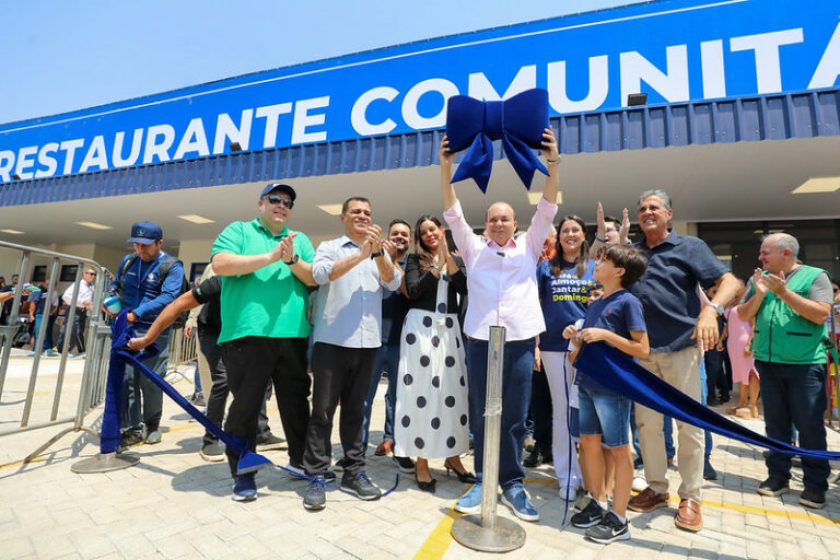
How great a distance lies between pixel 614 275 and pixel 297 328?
208 centimetres

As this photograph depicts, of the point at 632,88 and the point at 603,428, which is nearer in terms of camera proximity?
the point at 603,428

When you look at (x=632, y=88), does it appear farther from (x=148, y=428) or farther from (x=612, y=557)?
(x=148, y=428)

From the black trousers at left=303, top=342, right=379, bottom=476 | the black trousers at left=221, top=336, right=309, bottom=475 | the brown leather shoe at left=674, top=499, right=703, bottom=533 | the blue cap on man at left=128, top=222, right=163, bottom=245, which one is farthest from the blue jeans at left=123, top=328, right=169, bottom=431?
the brown leather shoe at left=674, top=499, right=703, bottom=533

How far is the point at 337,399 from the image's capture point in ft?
9.34

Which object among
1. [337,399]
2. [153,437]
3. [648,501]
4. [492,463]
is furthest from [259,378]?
[648,501]

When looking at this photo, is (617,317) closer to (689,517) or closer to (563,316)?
(563,316)

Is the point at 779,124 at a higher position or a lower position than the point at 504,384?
higher

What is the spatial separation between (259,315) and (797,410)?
13.2 feet

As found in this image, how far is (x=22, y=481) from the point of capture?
9.53ft

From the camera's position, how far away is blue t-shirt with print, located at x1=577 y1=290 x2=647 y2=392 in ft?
8.05

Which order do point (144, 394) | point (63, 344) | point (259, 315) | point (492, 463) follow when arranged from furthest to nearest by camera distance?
point (144, 394) → point (63, 344) → point (259, 315) → point (492, 463)

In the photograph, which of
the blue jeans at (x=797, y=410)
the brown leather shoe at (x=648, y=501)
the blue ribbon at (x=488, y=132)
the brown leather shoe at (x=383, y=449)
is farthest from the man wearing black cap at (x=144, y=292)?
the blue jeans at (x=797, y=410)

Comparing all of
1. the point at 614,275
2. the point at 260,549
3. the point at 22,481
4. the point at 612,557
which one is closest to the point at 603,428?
the point at 612,557

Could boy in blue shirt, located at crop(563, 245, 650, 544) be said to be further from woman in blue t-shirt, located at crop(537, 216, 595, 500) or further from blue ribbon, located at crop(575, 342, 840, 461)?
woman in blue t-shirt, located at crop(537, 216, 595, 500)
